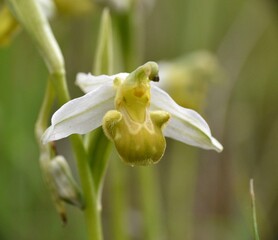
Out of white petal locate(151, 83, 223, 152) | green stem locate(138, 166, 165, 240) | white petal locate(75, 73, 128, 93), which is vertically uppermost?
white petal locate(75, 73, 128, 93)

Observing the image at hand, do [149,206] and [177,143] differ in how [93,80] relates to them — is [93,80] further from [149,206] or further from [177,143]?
[177,143]

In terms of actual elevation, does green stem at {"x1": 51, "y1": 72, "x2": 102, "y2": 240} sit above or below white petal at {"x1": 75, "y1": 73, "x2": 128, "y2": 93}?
below

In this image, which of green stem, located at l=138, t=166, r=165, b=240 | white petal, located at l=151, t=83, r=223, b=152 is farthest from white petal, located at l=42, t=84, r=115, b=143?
green stem, located at l=138, t=166, r=165, b=240

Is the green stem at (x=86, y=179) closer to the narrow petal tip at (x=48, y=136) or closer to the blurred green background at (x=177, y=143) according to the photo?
the narrow petal tip at (x=48, y=136)

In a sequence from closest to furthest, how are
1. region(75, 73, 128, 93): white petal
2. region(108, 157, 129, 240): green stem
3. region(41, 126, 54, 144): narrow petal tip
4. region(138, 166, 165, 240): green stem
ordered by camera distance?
1. region(41, 126, 54, 144): narrow petal tip
2. region(75, 73, 128, 93): white petal
3. region(108, 157, 129, 240): green stem
4. region(138, 166, 165, 240): green stem

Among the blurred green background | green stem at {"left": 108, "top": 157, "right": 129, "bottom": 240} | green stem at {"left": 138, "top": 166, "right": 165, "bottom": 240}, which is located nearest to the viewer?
green stem at {"left": 108, "top": 157, "right": 129, "bottom": 240}

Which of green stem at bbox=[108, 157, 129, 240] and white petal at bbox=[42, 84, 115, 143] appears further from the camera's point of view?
green stem at bbox=[108, 157, 129, 240]

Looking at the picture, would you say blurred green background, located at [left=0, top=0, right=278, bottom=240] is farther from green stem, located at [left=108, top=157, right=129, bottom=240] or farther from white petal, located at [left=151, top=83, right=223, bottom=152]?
white petal, located at [left=151, top=83, right=223, bottom=152]
